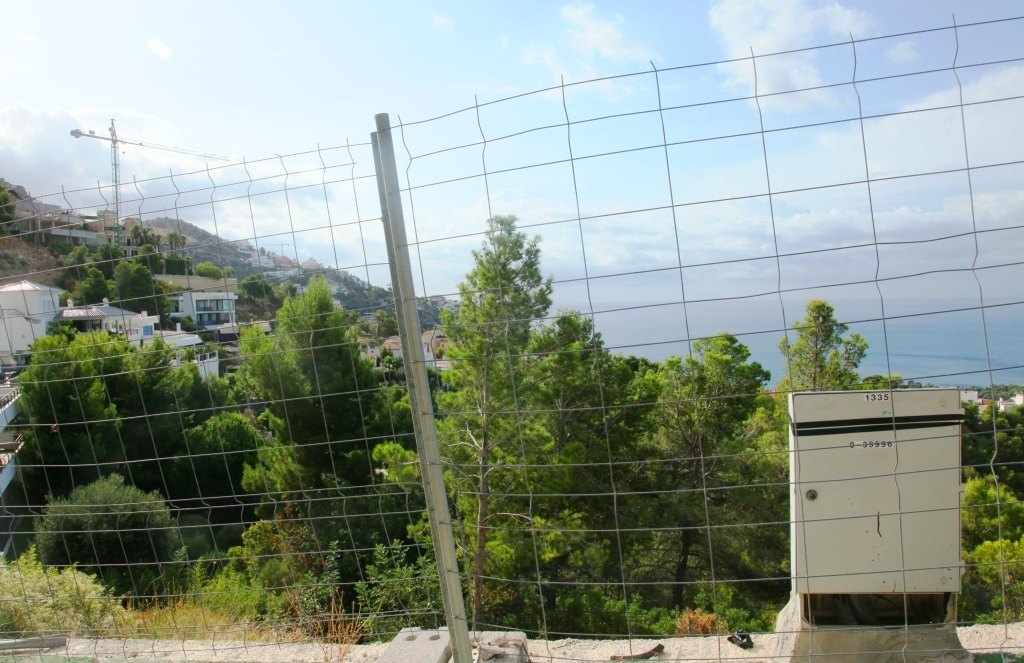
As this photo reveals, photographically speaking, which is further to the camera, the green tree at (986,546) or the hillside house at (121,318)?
the green tree at (986,546)

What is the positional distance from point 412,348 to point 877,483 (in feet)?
6.81

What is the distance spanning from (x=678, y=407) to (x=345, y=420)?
5622 mm

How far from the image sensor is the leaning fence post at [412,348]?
2.05 m

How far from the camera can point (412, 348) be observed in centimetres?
207

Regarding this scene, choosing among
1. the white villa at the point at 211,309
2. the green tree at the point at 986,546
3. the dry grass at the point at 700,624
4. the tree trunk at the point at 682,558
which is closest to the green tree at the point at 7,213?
the white villa at the point at 211,309

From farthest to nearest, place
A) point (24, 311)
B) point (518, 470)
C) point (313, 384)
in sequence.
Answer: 1. point (518, 470)
2. point (313, 384)
3. point (24, 311)

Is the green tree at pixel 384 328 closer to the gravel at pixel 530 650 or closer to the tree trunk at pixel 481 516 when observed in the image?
the tree trunk at pixel 481 516

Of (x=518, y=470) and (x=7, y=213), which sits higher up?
(x=7, y=213)

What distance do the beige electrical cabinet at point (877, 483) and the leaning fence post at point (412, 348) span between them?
1.50 m

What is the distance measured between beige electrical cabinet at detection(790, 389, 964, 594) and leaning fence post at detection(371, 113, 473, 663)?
59.1 inches

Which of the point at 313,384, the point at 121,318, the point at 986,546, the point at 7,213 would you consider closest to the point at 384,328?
the point at 121,318

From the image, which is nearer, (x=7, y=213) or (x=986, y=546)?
(x=7, y=213)

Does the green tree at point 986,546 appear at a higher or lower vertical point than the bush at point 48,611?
lower

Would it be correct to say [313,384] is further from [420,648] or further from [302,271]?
[420,648]
